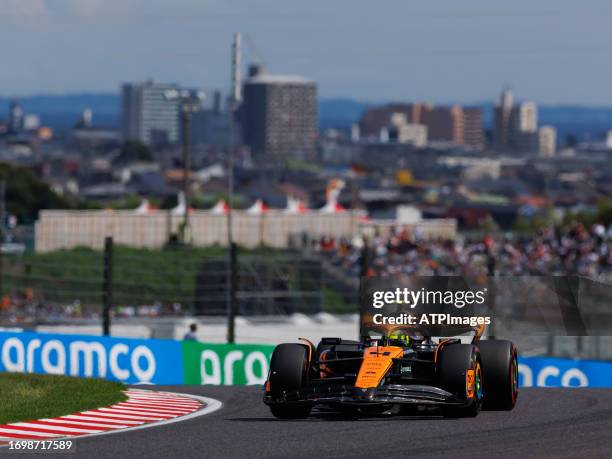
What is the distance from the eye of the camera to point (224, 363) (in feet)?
75.7

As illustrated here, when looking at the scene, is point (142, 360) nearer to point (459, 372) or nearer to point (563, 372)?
point (563, 372)

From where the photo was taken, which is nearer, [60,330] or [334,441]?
[334,441]

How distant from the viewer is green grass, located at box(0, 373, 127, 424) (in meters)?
15.5

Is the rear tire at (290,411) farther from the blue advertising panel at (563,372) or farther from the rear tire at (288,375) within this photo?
the blue advertising panel at (563,372)

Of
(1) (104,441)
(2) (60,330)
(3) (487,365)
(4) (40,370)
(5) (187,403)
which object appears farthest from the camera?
(2) (60,330)

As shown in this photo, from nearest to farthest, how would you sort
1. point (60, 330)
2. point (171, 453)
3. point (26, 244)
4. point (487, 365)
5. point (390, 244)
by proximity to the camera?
point (171, 453), point (487, 365), point (60, 330), point (390, 244), point (26, 244)

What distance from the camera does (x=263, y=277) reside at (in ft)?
145

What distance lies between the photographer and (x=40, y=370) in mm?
23328

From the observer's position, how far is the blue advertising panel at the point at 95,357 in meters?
22.8

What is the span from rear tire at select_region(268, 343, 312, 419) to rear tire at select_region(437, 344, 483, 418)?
128 centimetres

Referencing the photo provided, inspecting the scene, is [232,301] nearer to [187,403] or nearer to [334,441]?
[187,403]

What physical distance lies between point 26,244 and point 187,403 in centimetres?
7043

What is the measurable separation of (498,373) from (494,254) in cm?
4650

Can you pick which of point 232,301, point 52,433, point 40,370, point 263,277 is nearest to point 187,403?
point 52,433
